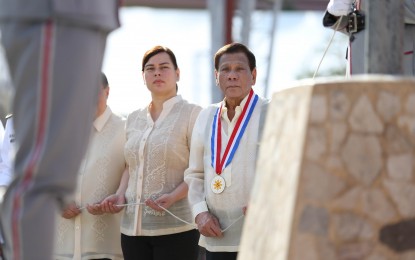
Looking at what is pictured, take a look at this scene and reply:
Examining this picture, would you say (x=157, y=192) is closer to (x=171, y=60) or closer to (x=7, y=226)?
(x=171, y=60)

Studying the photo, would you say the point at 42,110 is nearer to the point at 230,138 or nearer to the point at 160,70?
the point at 230,138

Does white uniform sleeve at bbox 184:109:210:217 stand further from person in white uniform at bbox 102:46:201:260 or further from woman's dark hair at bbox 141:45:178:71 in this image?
woman's dark hair at bbox 141:45:178:71

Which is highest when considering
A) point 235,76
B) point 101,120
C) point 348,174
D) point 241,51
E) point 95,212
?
point 241,51

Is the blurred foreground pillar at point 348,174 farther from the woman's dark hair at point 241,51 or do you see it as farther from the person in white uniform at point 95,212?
the person in white uniform at point 95,212

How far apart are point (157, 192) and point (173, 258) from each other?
1.47 ft

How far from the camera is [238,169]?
18.6 feet

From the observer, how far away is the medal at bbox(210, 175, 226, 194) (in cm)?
567

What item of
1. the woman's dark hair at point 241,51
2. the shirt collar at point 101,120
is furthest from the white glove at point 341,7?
the shirt collar at point 101,120

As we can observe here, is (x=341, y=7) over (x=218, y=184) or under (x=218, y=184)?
over

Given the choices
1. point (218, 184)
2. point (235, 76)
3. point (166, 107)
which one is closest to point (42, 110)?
point (218, 184)

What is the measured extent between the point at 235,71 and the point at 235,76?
5 centimetres

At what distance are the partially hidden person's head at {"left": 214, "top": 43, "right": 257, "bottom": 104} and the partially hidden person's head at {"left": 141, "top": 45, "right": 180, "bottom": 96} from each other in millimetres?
535

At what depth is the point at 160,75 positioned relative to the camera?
6.53 metres

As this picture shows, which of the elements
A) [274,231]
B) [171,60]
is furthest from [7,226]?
[171,60]
